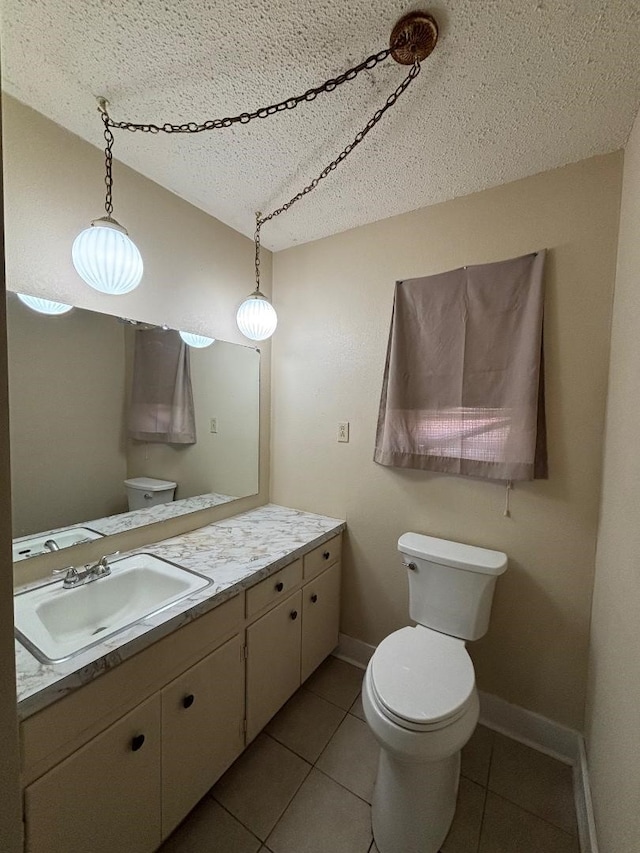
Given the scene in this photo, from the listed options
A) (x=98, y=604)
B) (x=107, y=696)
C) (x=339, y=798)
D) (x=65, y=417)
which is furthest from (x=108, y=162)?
(x=339, y=798)

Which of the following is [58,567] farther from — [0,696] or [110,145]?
[110,145]

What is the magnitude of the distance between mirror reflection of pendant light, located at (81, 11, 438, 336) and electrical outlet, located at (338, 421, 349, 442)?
1.16m

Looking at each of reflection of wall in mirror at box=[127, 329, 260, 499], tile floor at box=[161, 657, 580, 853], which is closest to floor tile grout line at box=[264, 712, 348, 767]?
tile floor at box=[161, 657, 580, 853]

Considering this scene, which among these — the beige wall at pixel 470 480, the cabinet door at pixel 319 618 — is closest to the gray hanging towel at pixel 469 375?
the beige wall at pixel 470 480

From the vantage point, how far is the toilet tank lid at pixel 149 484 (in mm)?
1494

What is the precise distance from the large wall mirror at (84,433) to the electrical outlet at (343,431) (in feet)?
2.28

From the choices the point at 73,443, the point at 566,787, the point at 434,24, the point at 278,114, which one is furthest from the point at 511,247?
the point at 566,787

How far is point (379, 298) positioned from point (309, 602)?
1.57 m

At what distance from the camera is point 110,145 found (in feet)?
4.09

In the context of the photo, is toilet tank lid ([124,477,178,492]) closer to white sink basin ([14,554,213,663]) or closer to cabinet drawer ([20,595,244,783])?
white sink basin ([14,554,213,663])

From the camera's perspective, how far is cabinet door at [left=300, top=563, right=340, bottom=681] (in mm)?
1655

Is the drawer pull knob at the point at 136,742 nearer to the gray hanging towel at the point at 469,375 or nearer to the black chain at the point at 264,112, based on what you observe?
the gray hanging towel at the point at 469,375

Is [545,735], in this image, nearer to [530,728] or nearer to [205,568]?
[530,728]

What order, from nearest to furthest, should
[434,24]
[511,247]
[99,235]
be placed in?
[434,24], [99,235], [511,247]
